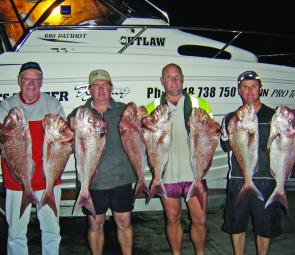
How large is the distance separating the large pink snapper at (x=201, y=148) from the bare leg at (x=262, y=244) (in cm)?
70

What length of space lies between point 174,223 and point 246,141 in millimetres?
1148

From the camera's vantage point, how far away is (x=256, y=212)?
4008 millimetres

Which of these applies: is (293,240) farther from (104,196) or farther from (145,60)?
(145,60)

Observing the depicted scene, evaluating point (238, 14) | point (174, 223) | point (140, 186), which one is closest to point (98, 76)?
point (140, 186)

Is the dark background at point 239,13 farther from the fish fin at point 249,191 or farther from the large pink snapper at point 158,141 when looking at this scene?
the fish fin at point 249,191

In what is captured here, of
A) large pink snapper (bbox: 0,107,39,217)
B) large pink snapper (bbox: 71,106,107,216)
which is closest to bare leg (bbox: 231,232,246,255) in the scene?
large pink snapper (bbox: 71,106,107,216)

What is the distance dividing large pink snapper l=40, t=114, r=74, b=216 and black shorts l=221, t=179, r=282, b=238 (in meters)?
1.70

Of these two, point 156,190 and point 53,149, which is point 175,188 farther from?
point 53,149

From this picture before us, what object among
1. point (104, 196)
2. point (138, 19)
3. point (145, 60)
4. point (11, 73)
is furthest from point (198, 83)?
point (11, 73)

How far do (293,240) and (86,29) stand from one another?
11.9 feet

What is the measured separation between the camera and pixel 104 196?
399 cm

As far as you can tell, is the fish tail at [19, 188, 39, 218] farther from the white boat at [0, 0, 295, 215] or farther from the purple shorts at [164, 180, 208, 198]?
the purple shorts at [164, 180, 208, 198]

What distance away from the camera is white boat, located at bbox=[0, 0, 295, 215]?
462 cm

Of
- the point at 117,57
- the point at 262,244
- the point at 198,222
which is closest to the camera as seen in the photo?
the point at 262,244
